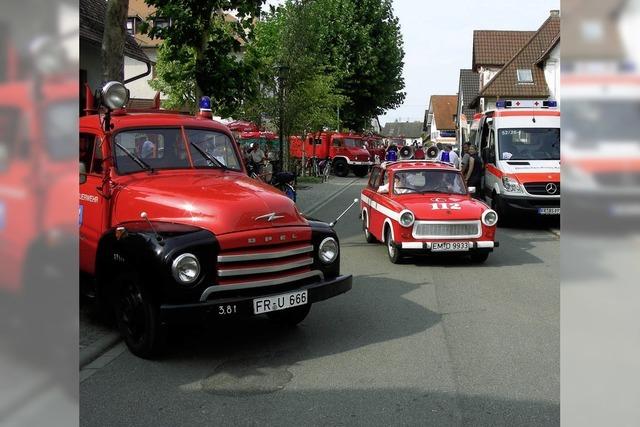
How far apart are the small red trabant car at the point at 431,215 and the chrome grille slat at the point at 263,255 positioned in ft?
14.6

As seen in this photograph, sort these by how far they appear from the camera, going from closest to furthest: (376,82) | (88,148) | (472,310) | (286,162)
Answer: (88,148) < (472,310) < (286,162) < (376,82)

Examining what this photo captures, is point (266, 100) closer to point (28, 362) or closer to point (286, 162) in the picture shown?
point (286, 162)

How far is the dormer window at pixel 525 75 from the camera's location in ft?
148

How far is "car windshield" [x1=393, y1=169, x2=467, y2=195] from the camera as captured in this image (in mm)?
11680

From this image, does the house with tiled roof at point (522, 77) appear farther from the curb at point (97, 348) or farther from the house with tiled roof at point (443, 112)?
the house with tiled roof at point (443, 112)

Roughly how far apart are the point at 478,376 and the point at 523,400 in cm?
57

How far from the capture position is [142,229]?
5.88 meters

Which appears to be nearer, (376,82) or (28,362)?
(28,362)

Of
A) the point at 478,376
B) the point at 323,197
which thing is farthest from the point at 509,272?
the point at 323,197

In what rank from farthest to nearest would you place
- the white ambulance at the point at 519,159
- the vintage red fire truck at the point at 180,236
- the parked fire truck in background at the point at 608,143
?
the white ambulance at the point at 519,159 < the vintage red fire truck at the point at 180,236 < the parked fire truck in background at the point at 608,143

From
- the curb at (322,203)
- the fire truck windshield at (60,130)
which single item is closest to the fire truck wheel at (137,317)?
the fire truck windshield at (60,130)

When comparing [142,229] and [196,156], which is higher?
[196,156]

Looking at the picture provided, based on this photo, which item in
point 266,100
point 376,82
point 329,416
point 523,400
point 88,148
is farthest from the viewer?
point 376,82

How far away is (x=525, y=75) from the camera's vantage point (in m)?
45.4
